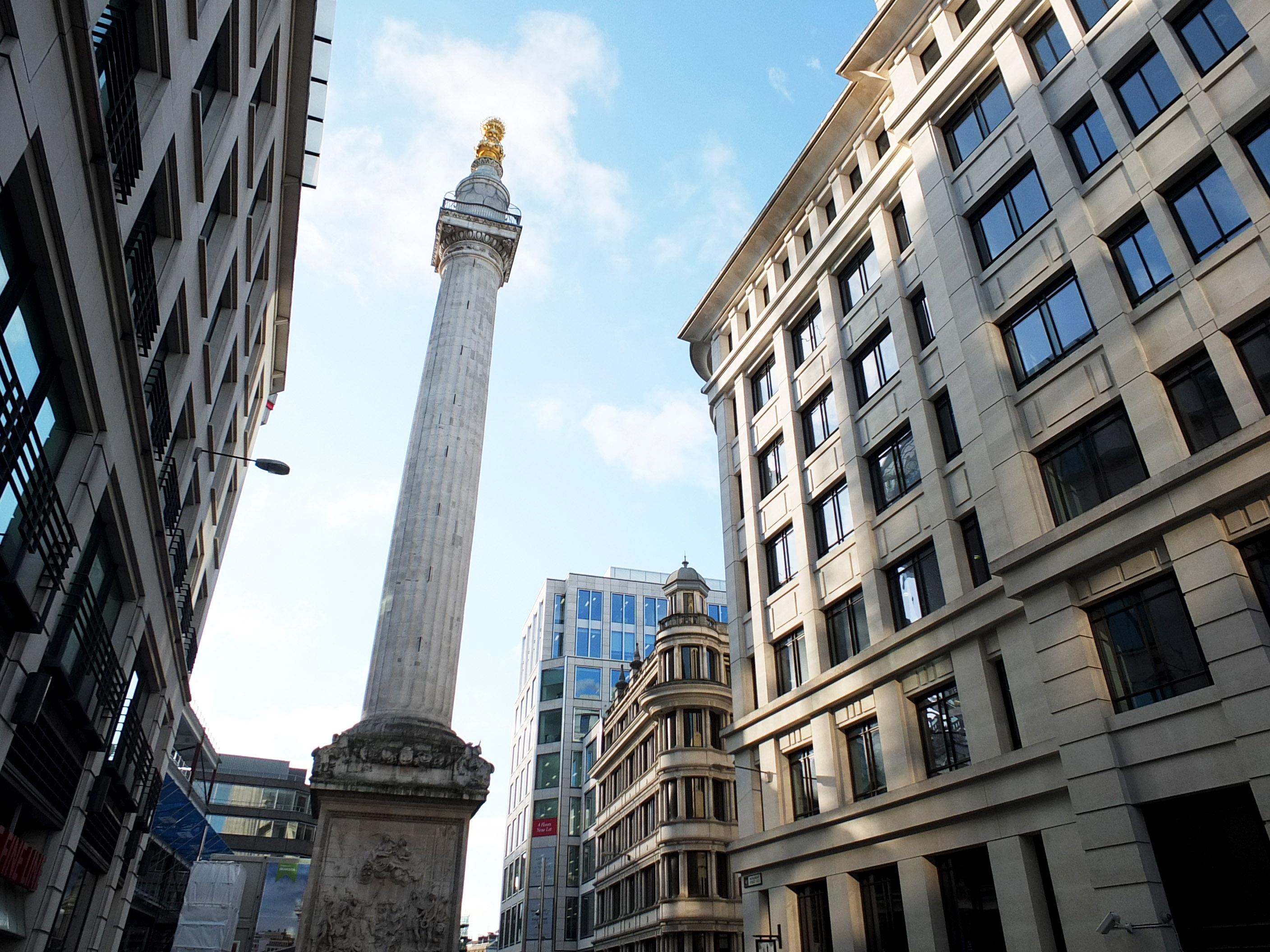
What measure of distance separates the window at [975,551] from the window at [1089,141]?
26.3 ft

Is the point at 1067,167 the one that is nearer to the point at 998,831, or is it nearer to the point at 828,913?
the point at 998,831

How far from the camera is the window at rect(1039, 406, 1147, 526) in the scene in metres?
16.3

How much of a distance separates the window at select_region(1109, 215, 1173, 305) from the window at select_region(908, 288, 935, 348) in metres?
5.55

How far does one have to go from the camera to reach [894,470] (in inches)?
918

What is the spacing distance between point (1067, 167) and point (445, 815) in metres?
25.4

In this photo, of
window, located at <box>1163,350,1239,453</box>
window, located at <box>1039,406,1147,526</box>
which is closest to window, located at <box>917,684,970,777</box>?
window, located at <box>1039,406,1147,526</box>

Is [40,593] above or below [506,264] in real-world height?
below

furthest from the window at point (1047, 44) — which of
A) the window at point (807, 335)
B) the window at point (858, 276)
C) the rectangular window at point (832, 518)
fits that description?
the rectangular window at point (832, 518)

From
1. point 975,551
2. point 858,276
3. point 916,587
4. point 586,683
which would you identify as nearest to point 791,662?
point 916,587

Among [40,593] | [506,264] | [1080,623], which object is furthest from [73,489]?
[506,264]

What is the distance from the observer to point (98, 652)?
52.0 ft

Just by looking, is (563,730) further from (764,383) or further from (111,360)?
(111,360)

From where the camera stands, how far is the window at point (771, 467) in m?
29.8

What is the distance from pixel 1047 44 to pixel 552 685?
253 ft
